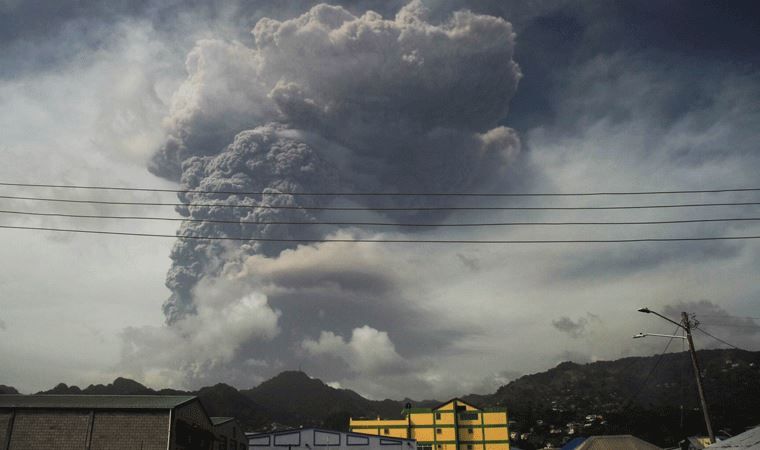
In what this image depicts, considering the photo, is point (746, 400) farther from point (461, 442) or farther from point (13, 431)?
point (13, 431)

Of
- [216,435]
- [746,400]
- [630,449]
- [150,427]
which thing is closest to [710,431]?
[150,427]

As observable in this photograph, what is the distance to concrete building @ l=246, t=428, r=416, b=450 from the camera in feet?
223

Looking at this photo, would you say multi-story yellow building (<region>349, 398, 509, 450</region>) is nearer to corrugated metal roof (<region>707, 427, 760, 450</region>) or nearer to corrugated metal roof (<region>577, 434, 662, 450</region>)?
corrugated metal roof (<region>577, 434, 662, 450</region>)

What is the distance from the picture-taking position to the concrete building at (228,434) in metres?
52.7

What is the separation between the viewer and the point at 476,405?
8531 cm

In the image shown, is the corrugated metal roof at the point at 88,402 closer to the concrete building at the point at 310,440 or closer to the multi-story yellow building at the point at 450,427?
the concrete building at the point at 310,440

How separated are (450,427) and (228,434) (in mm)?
39323

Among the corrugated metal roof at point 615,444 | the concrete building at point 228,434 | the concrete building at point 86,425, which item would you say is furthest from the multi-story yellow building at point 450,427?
the concrete building at point 86,425

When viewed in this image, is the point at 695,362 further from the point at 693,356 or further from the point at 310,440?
the point at 310,440

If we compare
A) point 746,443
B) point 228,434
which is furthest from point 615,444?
point 746,443

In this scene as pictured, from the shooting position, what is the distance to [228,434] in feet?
185

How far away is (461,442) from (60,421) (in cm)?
5875

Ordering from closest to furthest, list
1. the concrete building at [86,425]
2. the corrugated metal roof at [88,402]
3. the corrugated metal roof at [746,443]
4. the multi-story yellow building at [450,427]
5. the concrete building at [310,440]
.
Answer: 1. the corrugated metal roof at [746,443]
2. the concrete building at [86,425]
3. the corrugated metal roof at [88,402]
4. the concrete building at [310,440]
5. the multi-story yellow building at [450,427]

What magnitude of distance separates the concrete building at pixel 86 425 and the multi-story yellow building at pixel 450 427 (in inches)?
1877
